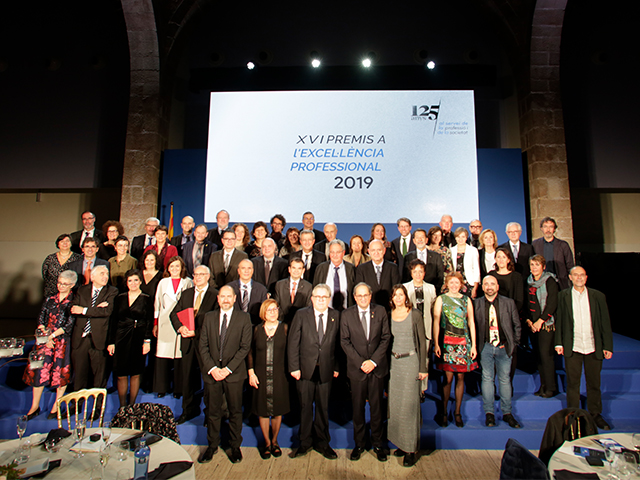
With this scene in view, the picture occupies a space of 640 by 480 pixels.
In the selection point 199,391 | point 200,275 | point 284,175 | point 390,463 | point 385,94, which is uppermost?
point 385,94

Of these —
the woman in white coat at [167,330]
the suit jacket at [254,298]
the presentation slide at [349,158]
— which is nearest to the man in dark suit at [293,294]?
the suit jacket at [254,298]

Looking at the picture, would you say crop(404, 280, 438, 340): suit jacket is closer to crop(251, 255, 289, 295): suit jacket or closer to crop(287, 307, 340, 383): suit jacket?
crop(287, 307, 340, 383): suit jacket

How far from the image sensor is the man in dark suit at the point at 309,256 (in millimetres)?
4082

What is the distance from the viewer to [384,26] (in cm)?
735

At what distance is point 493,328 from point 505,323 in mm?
119

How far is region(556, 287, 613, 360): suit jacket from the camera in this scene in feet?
11.2

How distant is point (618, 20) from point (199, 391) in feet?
30.7

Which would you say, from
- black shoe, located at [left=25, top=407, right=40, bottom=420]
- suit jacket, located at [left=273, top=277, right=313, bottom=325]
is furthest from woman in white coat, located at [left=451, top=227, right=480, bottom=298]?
black shoe, located at [left=25, top=407, right=40, bottom=420]

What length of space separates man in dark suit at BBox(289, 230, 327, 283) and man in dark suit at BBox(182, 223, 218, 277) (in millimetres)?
1113

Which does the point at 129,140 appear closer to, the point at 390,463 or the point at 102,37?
the point at 102,37

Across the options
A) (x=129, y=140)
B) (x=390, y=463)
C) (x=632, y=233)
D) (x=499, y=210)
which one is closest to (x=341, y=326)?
(x=390, y=463)

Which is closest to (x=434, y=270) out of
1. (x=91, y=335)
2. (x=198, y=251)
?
(x=198, y=251)

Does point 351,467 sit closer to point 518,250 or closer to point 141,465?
point 141,465

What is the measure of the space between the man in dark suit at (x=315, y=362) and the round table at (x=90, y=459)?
1212mm
